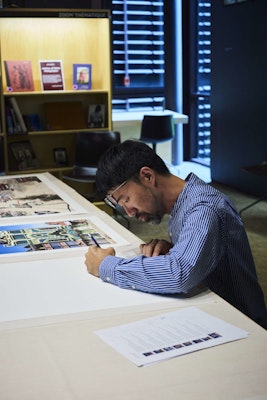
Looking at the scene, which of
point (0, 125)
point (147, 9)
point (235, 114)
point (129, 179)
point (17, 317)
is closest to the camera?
point (17, 317)

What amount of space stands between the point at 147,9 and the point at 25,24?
298 cm

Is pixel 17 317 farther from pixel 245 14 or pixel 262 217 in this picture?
pixel 245 14

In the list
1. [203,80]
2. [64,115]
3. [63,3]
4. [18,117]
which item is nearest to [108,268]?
[18,117]

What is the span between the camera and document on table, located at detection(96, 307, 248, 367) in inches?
54.8

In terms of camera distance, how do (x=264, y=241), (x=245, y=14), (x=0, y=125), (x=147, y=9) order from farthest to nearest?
1. (x=147, y=9)
2. (x=245, y=14)
3. (x=0, y=125)
4. (x=264, y=241)

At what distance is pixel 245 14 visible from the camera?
6324 millimetres

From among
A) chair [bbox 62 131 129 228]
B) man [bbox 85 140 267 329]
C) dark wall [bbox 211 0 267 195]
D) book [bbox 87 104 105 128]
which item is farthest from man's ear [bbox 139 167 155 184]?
dark wall [bbox 211 0 267 195]

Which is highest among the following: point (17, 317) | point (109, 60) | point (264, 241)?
point (109, 60)

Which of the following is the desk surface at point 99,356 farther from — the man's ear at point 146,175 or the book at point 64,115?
the book at point 64,115

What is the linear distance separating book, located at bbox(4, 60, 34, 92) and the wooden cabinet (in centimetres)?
4

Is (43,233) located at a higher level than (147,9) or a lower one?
lower

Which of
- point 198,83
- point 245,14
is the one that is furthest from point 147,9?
point 245,14

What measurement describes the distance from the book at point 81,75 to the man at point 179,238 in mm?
3889

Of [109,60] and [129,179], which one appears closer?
A: [129,179]
